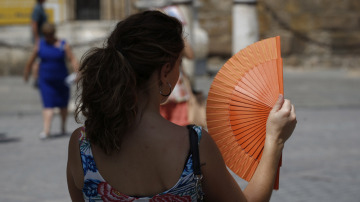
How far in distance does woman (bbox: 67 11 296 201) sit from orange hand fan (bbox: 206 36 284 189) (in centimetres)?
20

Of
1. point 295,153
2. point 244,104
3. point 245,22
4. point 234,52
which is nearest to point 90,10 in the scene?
point 234,52

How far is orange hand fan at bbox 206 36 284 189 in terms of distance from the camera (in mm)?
2051

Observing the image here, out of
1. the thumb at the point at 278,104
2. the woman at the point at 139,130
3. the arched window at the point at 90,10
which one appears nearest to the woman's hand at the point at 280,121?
the thumb at the point at 278,104

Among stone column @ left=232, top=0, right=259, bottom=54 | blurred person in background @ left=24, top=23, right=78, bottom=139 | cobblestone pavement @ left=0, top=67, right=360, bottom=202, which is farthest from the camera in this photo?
blurred person in background @ left=24, top=23, right=78, bottom=139

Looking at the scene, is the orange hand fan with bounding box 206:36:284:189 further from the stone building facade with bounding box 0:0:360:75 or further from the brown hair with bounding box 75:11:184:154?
the stone building facade with bounding box 0:0:360:75

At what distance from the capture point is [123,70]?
5.93 feet

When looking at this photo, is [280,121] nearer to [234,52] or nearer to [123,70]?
[123,70]

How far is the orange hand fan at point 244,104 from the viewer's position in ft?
6.73

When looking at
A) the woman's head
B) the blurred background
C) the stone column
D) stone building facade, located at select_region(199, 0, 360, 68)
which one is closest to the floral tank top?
the blurred background

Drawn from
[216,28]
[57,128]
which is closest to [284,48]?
[216,28]

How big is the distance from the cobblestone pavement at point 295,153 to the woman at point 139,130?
373cm

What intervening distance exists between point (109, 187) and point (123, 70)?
12.9 inches

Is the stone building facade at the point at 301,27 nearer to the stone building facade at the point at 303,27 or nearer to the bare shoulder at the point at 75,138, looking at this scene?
the stone building facade at the point at 303,27

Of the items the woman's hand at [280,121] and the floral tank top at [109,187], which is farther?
the woman's hand at [280,121]
